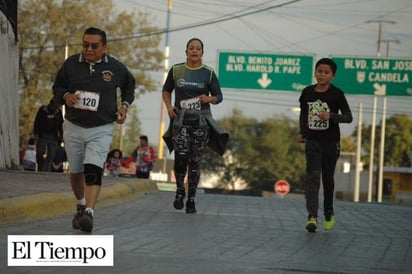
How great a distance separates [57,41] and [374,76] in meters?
20.8

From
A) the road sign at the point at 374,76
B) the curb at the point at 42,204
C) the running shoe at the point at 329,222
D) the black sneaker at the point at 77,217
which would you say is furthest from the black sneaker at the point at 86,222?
the road sign at the point at 374,76

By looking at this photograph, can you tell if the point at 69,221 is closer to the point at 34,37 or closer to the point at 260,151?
the point at 34,37

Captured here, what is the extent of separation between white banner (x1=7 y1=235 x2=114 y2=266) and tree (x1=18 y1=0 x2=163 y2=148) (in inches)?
1874

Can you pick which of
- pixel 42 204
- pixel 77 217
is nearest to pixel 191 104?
pixel 42 204

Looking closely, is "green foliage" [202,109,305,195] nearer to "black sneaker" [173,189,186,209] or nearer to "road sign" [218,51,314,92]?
"road sign" [218,51,314,92]

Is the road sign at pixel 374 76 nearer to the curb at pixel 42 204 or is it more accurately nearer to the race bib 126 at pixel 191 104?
the curb at pixel 42 204

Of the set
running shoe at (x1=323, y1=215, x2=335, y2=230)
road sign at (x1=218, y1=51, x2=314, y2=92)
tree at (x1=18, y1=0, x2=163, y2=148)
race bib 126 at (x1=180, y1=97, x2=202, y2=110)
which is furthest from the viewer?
tree at (x1=18, y1=0, x2=163, y2=148)

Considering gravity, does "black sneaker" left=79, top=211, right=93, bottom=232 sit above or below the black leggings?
below

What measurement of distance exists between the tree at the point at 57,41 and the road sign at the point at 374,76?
1821 centimetres

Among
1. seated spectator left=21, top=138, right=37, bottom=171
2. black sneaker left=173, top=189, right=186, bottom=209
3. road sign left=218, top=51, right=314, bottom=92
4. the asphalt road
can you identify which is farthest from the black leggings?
road sign left=218, top=51, right=314, bottom=92

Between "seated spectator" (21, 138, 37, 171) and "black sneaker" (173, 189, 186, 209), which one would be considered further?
"seated spectator" (21, 138, 37, 171)

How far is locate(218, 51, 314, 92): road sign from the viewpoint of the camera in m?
42.1

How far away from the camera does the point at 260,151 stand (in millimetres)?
132875

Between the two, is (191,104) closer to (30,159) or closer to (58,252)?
(58,252)
